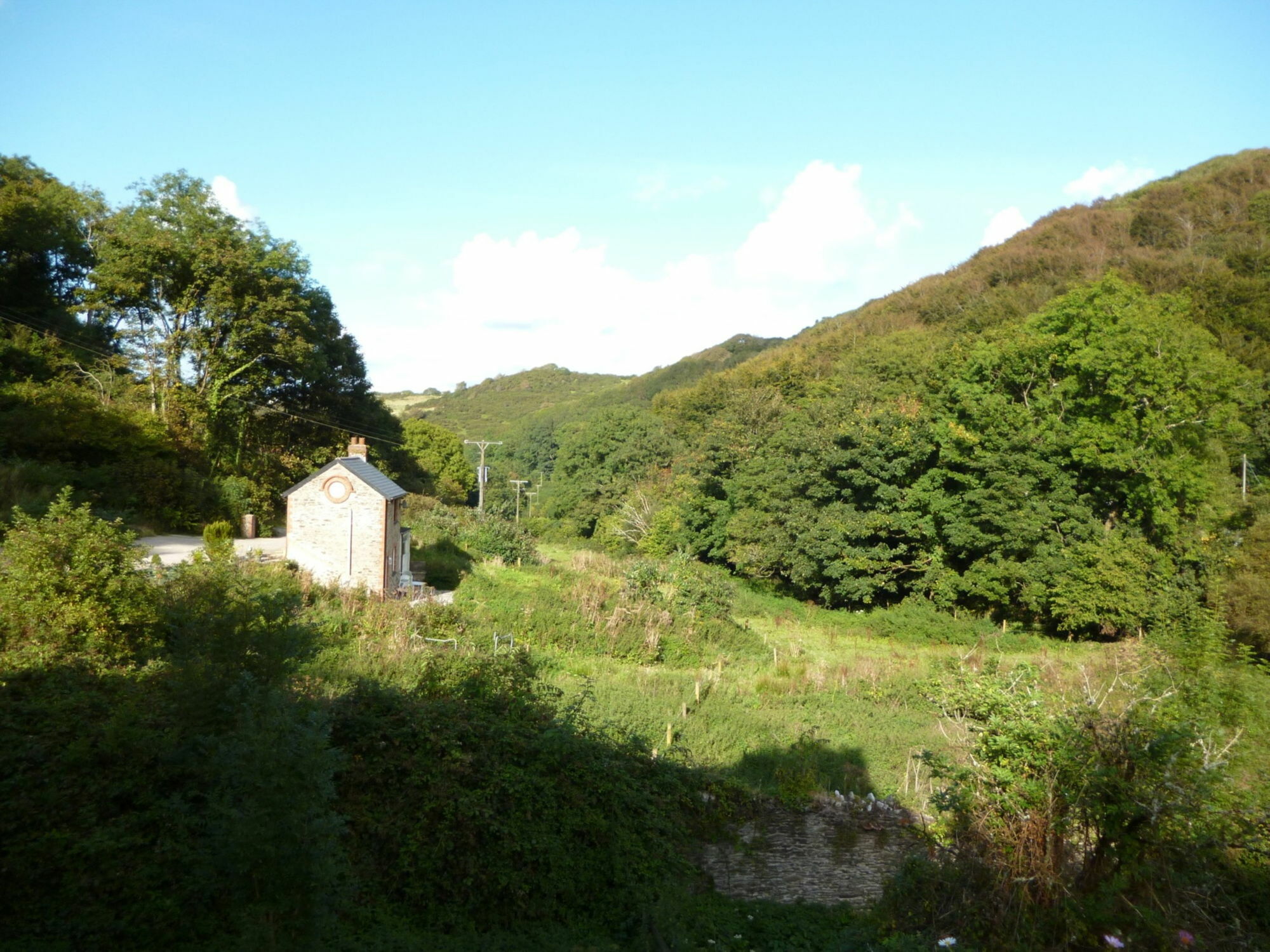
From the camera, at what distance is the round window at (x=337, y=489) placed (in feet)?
59.8

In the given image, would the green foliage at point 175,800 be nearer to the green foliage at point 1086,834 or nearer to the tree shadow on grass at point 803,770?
the green foliage at point 1086,834

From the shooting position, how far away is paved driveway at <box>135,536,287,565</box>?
1763 cm

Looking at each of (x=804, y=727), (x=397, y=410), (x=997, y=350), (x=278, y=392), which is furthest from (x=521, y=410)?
(x=804, y=727)

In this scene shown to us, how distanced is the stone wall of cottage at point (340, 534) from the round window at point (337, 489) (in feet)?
0.20

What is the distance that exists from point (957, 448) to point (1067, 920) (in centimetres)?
2353

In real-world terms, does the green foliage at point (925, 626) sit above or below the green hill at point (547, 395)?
below

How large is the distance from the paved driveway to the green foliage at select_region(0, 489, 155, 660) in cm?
676

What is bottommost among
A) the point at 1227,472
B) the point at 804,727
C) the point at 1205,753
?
the point at 804,727

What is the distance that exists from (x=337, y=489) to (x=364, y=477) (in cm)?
68

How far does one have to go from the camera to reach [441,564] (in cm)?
2494

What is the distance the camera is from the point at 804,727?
13.9m

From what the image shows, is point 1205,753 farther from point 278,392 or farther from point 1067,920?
point 278,392

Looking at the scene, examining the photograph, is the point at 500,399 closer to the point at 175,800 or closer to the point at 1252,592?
the point at 1252,592

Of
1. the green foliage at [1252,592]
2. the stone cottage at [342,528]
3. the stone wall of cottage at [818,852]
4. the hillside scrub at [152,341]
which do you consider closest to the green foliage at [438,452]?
the hillside scrub at [152,341]
